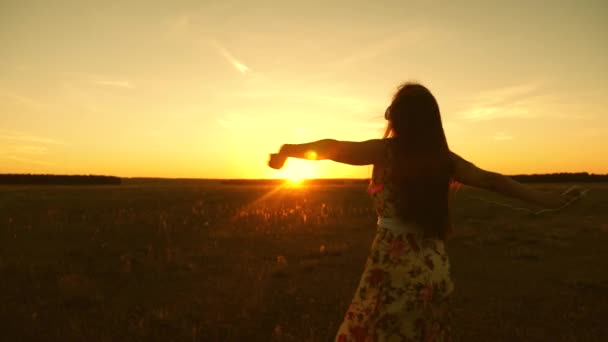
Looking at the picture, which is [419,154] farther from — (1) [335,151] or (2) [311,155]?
(2) [311,155]

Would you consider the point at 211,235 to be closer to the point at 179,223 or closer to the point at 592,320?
the point at 179,223

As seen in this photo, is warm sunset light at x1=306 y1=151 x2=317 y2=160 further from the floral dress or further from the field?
the field

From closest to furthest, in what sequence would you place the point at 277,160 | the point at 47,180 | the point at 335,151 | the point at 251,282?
1. the point at 335,151
2. the point at 277,160
3. the point at 251,282
4. the point at 47,180

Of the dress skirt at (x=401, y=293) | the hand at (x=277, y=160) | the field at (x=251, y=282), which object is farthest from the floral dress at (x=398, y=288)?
the field at (x=251, y=282)

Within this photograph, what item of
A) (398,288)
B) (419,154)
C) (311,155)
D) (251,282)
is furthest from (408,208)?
(251,282)

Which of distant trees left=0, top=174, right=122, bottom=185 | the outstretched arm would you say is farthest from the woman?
distant trees left=0, top=174, right=122, bottom=185

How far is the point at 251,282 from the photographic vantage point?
32.9 ft

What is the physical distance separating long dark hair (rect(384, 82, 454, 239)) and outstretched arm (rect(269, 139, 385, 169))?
139 mm

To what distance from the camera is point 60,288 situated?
9422 mm

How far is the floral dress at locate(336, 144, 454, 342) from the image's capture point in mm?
3113

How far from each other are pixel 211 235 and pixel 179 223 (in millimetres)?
4183

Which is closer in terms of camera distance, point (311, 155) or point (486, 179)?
point (311, 155)

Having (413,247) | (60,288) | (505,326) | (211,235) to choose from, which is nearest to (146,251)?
(211,235)

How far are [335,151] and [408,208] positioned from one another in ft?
2.13
